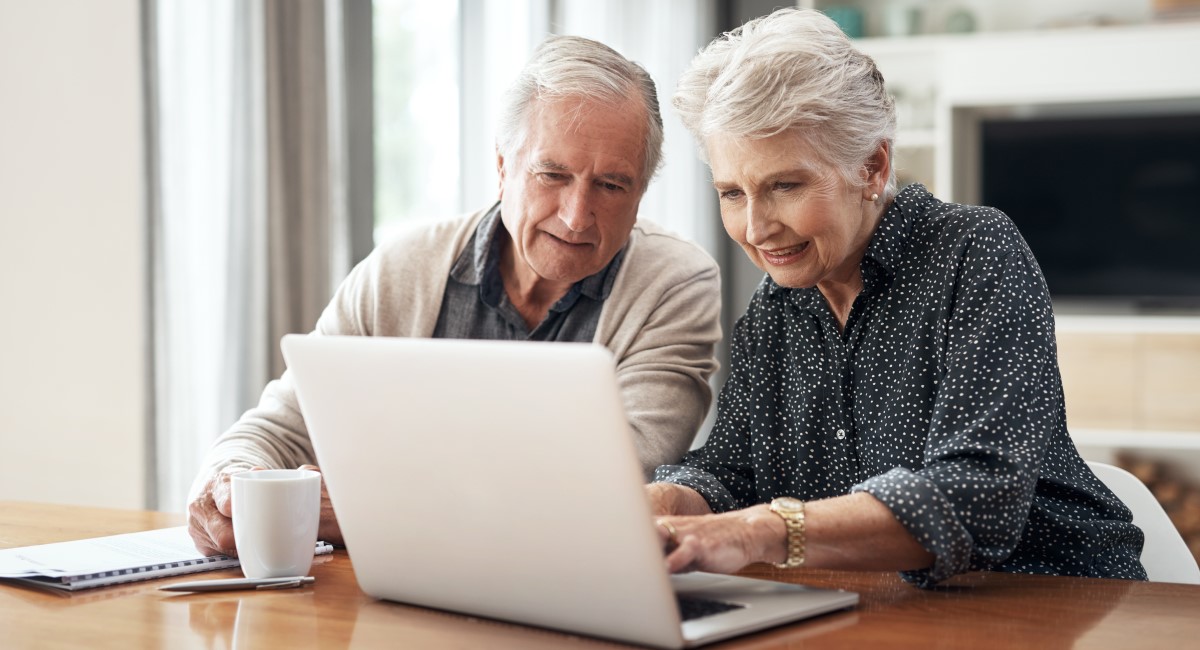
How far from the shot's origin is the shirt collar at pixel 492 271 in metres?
1.85

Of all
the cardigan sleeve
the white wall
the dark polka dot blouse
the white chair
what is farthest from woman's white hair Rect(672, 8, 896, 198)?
the white wall

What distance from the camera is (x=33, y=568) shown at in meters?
1.25

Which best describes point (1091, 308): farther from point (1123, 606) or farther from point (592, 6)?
point (1123, 606)

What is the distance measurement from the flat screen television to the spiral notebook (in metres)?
3.77

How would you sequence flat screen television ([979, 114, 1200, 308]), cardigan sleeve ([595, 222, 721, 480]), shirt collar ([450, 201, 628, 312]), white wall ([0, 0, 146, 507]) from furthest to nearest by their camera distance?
flat screen television ([979, 114, 1200, 308])
white wall ([0, 0, 146, 507])
shirt collar ([450, 201, 628, 312])
cardigan sleeve ([595, 222, 721, 480])

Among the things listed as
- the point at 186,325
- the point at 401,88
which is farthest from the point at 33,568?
the point at 401,88

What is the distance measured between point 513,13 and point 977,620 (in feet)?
10.6

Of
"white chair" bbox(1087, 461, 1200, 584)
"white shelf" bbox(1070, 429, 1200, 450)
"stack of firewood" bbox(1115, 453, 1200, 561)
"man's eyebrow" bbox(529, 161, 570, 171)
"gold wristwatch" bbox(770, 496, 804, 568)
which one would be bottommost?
"stack of firewood" bbox(1115, 453, 1200, 561)

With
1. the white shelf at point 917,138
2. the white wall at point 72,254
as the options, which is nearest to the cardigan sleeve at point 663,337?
the white wall at point 72,254

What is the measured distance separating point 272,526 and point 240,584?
0.06m

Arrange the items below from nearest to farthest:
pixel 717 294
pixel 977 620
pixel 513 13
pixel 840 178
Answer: pixel 977 620, pixel 840 178, pixel 717 294, pixel 513 13

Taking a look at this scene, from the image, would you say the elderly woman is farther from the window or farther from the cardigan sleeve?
the window

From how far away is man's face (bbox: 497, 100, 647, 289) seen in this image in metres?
1.70

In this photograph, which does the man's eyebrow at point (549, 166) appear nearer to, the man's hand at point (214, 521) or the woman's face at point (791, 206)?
the woman's face at point (791, 206)
